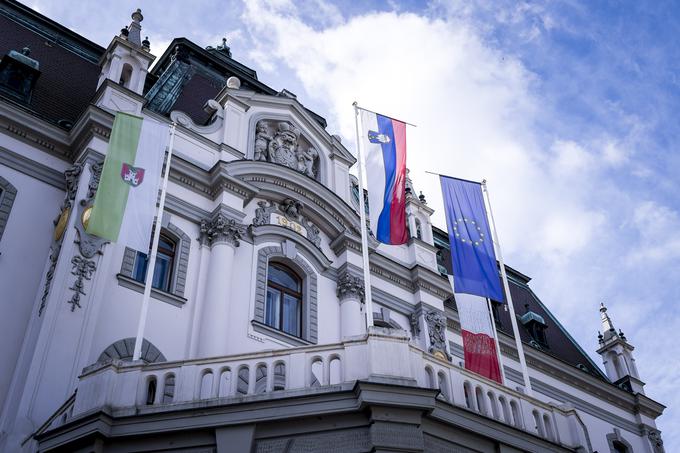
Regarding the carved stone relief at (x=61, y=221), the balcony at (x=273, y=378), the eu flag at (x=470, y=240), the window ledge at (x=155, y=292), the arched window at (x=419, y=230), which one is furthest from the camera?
the arched window at (x=419, y=230)

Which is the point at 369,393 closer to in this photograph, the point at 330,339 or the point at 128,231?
the point at 128,231

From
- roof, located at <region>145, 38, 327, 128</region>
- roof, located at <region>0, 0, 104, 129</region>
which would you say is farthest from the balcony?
roof, located at <region>145, 38, 327, 128</region>

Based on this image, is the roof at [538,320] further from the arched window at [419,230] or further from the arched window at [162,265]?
the arched window at [162,265]

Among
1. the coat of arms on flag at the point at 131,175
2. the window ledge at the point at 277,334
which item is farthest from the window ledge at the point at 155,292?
the coat of arms on flag at the point at 131,175

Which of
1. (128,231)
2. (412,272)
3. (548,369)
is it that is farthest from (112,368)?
(548,369)

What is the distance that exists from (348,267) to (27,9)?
1389cm

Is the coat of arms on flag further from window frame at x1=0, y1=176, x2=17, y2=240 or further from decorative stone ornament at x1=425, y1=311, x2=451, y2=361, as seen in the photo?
decorative stone ornament at x1=425, y1=311, x2=451, y2=361

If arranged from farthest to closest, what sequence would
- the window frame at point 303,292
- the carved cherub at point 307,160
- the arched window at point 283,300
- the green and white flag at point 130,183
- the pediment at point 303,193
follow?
the carved cherub at point 307,160, the pediment at point 303,193, the arched window at point 283,300, the window frame at point 303,292, the green and white flag at point 130,183

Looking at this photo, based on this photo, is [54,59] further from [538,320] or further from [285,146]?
[538,320]

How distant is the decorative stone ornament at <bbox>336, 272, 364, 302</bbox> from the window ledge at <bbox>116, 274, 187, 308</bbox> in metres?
5.14

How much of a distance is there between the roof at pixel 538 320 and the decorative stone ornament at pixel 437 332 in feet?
21.5

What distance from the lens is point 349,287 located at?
22.2 m

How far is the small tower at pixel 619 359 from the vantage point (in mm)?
33719

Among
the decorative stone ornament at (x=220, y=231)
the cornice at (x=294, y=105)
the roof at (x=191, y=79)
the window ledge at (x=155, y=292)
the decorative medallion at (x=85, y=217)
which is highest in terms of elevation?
the roof at (x=191, y=79)
